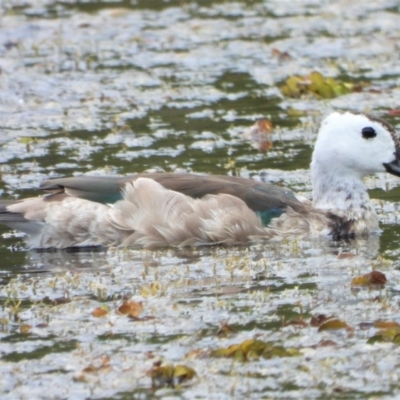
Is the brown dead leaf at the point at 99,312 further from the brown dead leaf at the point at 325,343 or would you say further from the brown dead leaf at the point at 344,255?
the brown dead leaf at the point at 344,255

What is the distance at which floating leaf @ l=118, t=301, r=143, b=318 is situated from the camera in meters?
8.26

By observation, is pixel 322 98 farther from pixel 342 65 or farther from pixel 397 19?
pixel 397 19

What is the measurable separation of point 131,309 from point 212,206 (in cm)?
219

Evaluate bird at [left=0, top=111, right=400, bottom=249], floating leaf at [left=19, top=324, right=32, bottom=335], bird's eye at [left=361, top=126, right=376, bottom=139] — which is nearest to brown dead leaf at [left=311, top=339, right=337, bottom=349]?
floating leaf at [left=19, top=324, right=32, bottom=335]

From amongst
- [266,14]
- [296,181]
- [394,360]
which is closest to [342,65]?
[266,14]

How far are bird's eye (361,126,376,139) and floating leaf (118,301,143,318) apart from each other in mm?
3227

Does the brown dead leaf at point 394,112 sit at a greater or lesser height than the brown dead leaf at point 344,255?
greater

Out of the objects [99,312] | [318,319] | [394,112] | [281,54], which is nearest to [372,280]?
[318,319]

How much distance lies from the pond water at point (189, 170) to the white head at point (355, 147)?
565 millimetres

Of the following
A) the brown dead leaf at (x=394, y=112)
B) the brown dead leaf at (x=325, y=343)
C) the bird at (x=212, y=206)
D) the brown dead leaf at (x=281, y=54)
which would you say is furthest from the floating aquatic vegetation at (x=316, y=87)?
the brown dead leaf at (x=325, y=343)

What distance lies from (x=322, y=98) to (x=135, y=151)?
306 cm

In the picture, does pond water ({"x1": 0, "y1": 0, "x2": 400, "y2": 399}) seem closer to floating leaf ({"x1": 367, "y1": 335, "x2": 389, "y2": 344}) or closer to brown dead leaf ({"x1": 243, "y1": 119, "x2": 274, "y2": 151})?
floating leaf ({"x1": 367, "y1": 335, "x2": 389, "y2": 344})

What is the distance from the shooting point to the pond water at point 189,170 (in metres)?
7.36

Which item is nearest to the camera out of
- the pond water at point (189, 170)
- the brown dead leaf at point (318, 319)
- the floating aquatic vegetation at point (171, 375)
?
the floating aquatic vegetation at point (171, 375)
